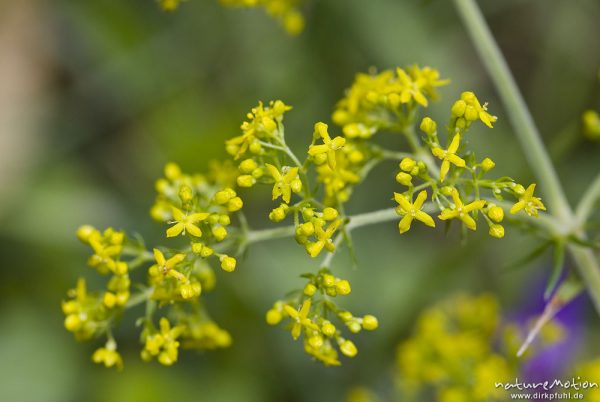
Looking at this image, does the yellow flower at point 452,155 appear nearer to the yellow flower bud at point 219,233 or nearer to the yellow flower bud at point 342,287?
the yellow flower bud at point 342,287

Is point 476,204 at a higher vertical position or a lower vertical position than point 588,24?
lower

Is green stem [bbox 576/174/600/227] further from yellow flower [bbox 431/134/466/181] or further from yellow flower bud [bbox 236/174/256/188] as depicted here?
yellow flower bud [bbox 236/174/256/188]

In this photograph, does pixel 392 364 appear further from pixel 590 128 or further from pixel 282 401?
pixel 590 128

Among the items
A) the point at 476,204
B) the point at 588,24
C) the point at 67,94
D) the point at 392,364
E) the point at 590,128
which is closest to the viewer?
the point at 476,204

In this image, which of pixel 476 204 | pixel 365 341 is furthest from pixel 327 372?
pixel 476 204

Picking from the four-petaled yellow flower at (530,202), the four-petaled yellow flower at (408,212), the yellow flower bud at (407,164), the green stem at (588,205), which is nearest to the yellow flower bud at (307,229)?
the four-petaled yellow flower at (408,212)

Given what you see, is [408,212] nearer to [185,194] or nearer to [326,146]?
[326,146]

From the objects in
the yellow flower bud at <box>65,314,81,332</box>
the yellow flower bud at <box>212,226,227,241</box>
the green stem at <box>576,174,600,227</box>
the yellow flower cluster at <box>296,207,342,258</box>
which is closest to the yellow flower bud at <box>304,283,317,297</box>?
the yellow flower cluster at <box>296,207,342,258</box>
